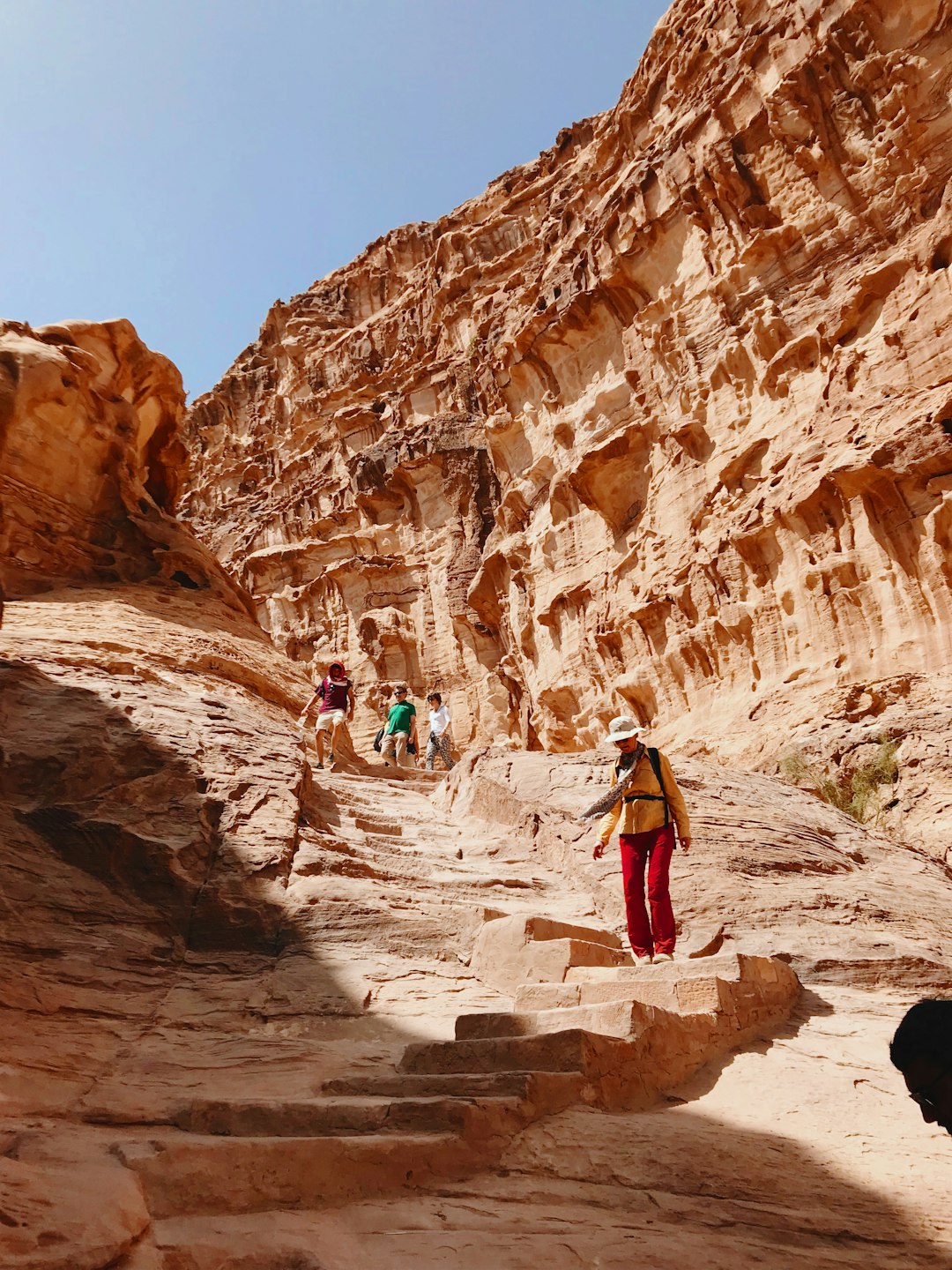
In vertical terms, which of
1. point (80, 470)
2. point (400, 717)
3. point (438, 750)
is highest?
point (80, 470)

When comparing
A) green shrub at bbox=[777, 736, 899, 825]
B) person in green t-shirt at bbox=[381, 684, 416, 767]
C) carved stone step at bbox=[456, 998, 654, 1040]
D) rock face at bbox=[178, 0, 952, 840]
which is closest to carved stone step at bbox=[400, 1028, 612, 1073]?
carved stone step at bbox=[456, 998, 654, 1040]

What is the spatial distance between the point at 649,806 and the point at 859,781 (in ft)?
24.9

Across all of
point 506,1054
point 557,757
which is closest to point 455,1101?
point 506,1054

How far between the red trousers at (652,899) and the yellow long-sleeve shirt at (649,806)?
9 centimetres

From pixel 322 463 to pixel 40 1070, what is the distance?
38.7 meters

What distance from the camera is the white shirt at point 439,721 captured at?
16828mm

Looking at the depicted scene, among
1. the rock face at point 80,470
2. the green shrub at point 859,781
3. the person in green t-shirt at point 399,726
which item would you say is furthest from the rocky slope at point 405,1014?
the person in green t-shirt at point 399,726

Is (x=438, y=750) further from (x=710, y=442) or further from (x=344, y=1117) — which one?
(x=344, y=1117)

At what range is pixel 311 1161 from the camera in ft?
10.9

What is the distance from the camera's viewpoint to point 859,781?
13.0 metres

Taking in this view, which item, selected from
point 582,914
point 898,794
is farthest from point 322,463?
point 582,914

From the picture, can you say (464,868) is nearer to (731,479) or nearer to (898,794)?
(898,794)

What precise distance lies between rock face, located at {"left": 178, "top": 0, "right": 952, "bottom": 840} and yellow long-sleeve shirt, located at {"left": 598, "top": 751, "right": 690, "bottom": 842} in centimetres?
691

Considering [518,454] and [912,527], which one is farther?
[518,454]
